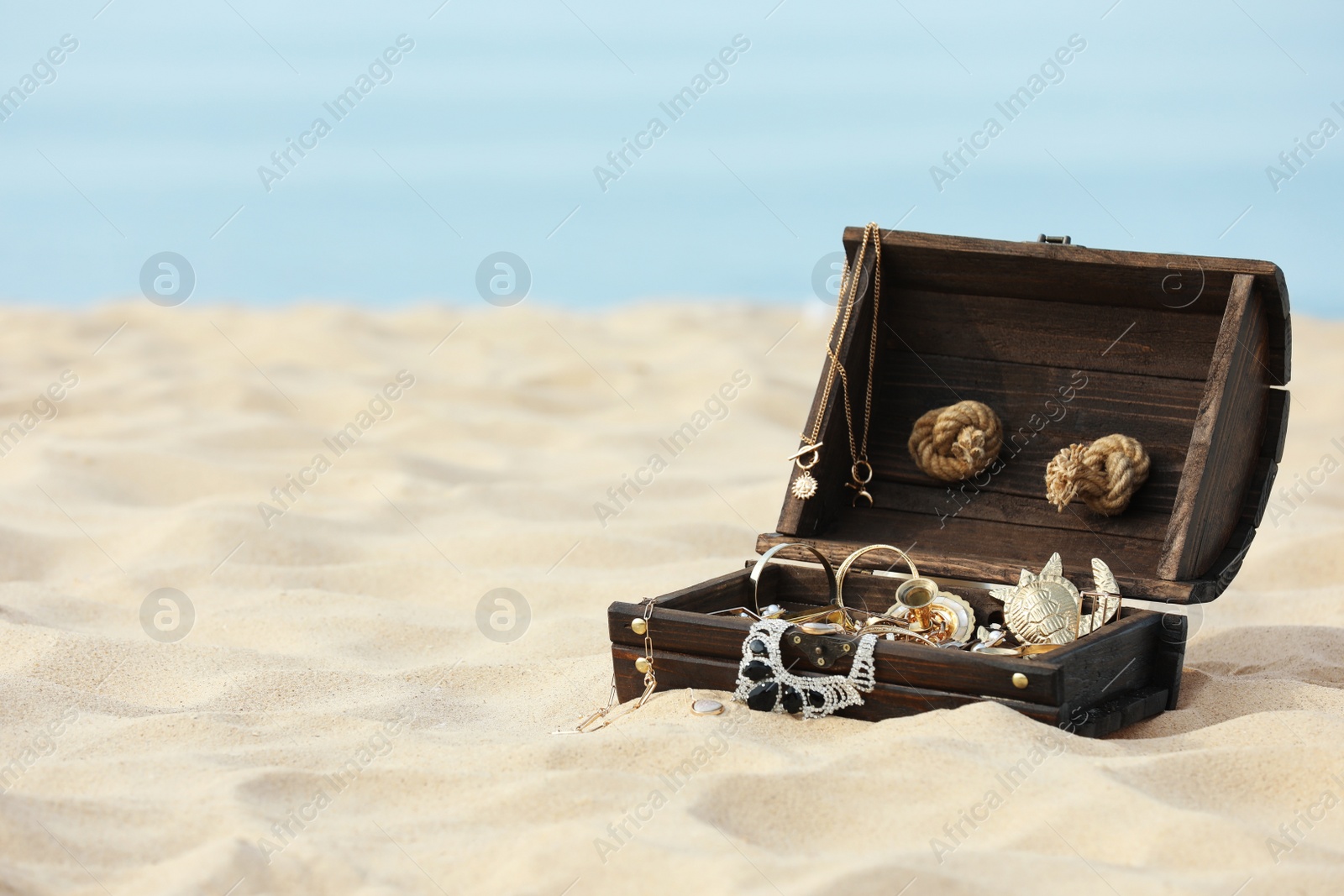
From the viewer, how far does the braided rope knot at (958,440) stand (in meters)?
3.51

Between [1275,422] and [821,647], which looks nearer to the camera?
[821,647]

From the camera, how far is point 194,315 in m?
10.4

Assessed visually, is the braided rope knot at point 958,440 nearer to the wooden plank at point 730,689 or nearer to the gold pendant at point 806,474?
the gold pendant at point 806,474

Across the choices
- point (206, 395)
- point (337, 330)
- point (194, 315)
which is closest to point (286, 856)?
point (206, 395)

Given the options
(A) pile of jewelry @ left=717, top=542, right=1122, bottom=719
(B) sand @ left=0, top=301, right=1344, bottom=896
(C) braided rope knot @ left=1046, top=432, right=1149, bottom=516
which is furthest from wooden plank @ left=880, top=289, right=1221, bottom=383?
(B) sand @ left=0, top=301, right=1344, bottom=896

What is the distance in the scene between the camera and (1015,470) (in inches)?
141

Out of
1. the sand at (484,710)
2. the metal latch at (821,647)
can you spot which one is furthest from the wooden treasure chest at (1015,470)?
the sand at (484,710)

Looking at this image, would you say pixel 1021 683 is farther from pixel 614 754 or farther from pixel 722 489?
pixel 722 489

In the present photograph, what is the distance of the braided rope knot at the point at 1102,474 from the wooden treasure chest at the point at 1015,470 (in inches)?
2.1

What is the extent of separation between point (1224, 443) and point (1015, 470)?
1.91ft

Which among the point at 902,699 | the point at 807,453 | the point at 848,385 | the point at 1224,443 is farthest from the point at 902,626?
the point at 1224,443

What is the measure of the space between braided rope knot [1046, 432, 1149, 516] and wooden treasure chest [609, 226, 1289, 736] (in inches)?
2.1

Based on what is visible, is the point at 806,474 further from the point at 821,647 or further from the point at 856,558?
the point at 821,647

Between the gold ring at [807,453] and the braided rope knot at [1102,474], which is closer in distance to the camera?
the braided rope knot at [1102,474]
